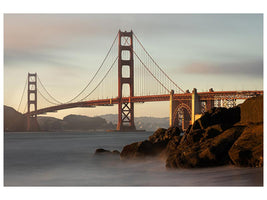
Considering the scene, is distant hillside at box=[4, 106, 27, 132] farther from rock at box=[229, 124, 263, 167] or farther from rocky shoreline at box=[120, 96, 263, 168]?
rock at box=[229, 124, 263, 167]

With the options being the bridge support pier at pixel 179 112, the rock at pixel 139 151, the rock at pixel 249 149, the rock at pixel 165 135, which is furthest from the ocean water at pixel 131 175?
the bridge support pier at pixel 179 112

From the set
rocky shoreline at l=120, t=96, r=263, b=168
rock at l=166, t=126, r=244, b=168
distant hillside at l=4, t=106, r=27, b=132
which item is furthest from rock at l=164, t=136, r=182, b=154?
distant hillside at l=4, t=106, r=27, b=132

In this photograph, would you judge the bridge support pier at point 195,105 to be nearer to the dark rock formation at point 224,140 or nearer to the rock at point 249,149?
the dark rock formation at point 224,140

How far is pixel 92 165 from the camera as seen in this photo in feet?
59.0

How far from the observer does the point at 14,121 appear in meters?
80.4

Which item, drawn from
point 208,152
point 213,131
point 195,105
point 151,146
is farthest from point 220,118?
point 195,105

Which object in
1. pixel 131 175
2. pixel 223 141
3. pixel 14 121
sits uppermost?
pixel 223 141

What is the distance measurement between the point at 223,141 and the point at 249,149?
1.24 metres

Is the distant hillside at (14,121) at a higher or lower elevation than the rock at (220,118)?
lower

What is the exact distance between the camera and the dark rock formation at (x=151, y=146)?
17.3 metres

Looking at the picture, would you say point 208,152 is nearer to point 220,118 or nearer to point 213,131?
point 213,131

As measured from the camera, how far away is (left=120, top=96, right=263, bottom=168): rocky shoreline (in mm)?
12109

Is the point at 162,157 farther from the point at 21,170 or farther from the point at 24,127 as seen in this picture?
the point at 24,127

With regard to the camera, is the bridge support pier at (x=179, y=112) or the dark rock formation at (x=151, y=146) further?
the bridge support pier at (x=179, y=112)
